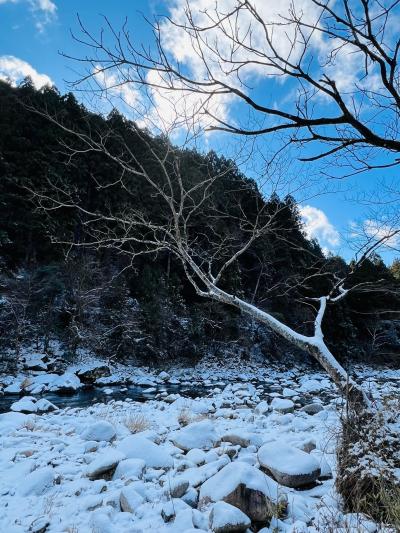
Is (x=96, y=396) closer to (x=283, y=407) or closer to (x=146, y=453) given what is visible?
(x=283, y=407)

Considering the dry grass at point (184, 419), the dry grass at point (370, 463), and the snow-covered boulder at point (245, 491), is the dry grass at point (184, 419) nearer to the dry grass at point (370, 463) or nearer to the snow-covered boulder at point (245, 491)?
the snow-covered boulder at point (245, 491)

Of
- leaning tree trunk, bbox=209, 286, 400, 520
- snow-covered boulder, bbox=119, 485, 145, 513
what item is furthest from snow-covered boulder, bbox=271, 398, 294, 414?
snow-covered boulder, bbox=119, 485, 145, 513

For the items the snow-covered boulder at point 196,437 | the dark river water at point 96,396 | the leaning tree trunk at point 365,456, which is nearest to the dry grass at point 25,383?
the dark river water at point 96,396

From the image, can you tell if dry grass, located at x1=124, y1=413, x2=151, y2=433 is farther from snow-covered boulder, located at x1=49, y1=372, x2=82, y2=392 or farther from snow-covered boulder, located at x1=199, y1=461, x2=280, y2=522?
snow-covered boulder, located at x1=49, y1=372, x2=82, y2=392

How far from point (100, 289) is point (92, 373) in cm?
619

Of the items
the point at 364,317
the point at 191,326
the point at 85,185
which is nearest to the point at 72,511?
the point at 191,326

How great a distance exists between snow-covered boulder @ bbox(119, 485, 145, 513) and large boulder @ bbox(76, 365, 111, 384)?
12.0 metres

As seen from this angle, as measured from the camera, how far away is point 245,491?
249cm

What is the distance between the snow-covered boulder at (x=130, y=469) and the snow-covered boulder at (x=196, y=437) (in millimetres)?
974

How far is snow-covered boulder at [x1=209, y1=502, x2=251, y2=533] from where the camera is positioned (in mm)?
2223

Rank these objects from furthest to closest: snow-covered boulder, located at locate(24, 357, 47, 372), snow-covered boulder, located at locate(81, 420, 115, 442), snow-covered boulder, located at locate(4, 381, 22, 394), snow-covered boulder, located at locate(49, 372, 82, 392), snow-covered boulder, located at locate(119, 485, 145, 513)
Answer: snow-covered boulder, located at locate(24, 357, 47, 372) → snow-covered boulder, located at locate(49, 372, 82, 392) → snow-covered boulder, located at locate(4, 381, 22, 394) → snow-covered boulder, located at locate(81, 420, 115, 442) → snow-covered boulder, located at locate(119, 485, 145, 513)

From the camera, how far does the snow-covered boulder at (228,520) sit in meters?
2.22

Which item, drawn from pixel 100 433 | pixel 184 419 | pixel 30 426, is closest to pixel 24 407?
pixel 30 426

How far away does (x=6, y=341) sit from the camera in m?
14.6
